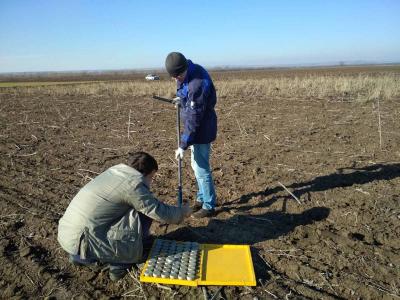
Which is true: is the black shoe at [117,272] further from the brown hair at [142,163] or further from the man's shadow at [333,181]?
→ the man's shadow at [333,181]

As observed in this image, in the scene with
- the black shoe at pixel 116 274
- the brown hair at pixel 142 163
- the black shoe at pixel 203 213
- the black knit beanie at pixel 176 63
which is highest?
the black knit beanie at pixel 176 63

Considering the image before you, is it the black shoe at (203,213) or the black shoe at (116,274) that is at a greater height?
the black shoe at (203,213)

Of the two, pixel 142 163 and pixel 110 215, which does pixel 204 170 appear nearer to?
pixel 142 163

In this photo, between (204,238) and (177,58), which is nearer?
(177,58)

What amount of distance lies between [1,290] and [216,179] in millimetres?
3576

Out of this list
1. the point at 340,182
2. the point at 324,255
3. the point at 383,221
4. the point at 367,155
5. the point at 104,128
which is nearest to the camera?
the point at 324,255

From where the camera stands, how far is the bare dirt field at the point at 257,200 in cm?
329

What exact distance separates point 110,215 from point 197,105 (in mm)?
1550

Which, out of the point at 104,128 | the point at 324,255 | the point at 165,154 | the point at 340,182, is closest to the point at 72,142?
the point at 104,128

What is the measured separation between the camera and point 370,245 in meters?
3.92

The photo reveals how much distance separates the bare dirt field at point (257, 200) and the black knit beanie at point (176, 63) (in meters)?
1.92

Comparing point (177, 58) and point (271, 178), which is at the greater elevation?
point (177, 58)

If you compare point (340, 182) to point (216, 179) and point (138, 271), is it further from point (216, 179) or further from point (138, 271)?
point (138, 271)

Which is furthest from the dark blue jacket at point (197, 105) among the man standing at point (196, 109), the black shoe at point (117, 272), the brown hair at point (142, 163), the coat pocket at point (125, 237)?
the black shoe at point (117, 272)
